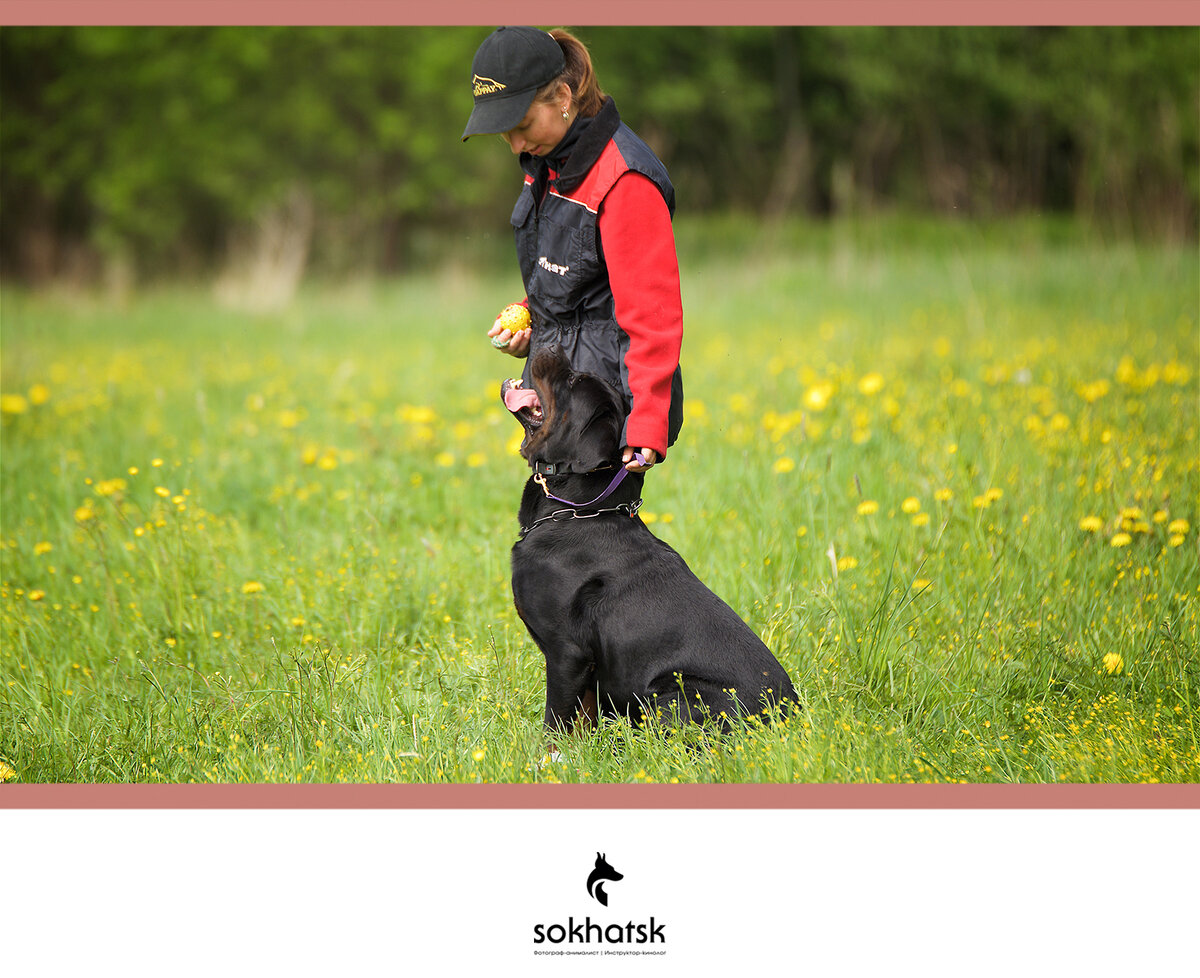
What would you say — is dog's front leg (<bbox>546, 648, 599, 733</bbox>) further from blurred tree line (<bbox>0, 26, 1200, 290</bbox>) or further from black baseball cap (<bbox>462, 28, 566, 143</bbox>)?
blurred tree line (<bbox>0, 26, 1200, 290</bbox>)

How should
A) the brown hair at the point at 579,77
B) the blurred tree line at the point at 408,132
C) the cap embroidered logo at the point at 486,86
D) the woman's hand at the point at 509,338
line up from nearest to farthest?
the cap embroidered logo at the point at 486,86, the brown hair at the point at 579,77, the woman's hand at the point at 509,338, the blurred tree line at the point at 408,132

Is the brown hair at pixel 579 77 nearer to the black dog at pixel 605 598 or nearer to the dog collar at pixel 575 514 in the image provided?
the black dog at pixel 605 598

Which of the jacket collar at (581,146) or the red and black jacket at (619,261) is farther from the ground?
the jacket collar at (581,146)

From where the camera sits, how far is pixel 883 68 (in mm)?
17062

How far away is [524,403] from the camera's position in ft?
8.05

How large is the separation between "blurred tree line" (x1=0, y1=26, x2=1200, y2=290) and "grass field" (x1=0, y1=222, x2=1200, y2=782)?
8.60 m

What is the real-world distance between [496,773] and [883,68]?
1740 cm

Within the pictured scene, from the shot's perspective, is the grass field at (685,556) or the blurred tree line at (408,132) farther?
the blurred tree line at (408,132)

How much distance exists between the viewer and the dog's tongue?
96.4 inches

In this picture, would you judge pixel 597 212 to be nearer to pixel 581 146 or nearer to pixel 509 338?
pixel 581 146

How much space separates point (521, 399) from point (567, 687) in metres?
0.75

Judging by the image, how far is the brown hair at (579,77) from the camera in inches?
96.7
